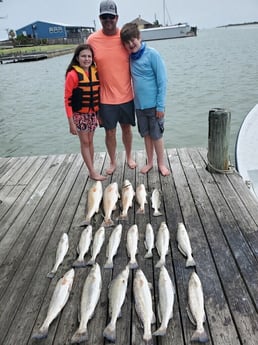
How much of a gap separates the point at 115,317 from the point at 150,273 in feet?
1.50

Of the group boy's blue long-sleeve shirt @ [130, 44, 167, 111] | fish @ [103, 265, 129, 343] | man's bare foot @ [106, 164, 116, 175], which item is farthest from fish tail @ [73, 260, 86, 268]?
boy's blue long-sleeve shirt @ [130, 44, 167, 111]

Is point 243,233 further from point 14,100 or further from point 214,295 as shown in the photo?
point 14,100

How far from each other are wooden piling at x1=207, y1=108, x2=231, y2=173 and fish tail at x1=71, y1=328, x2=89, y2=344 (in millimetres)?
2544

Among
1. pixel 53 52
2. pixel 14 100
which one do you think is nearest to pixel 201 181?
pixel 14 100

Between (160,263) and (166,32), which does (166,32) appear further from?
(160,263)

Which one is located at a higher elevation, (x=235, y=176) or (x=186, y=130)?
(x=235, y=176)

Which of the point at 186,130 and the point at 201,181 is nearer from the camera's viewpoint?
the point at 201,181

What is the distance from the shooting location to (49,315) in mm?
2008

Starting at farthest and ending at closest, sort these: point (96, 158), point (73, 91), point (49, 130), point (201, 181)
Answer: point (49, 130)
point (96, 158)
point (201, 181)
point (73, 91)

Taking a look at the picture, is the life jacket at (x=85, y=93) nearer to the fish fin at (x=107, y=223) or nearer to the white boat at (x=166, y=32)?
the fish fin at (x=107, y=223)

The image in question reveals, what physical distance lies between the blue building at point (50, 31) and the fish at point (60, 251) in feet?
227

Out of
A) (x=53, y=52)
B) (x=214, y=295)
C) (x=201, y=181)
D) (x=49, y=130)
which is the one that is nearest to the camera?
(x=214, y=295)

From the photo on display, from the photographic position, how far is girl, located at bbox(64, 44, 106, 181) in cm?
329

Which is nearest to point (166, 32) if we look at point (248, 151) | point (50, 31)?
point (50, 31)
